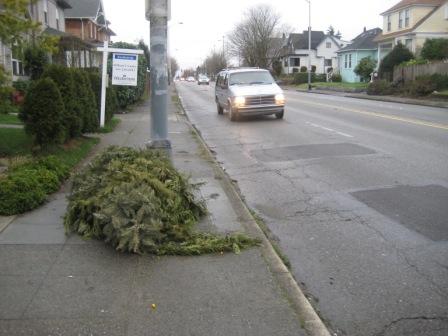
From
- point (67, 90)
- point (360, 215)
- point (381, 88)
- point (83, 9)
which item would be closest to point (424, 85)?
point (381, 88)

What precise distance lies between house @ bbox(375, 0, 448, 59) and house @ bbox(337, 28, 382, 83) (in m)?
8.38

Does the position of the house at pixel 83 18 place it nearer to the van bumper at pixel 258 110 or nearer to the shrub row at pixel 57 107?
the van bumper at pixel 258 110

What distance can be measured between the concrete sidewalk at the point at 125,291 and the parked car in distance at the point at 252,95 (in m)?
14.2

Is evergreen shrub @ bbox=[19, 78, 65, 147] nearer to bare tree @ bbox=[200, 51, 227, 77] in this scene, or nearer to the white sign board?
the white sign board

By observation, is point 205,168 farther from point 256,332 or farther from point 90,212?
point 256,332

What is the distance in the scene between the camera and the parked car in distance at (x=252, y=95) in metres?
20.1

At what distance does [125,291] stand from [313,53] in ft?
316

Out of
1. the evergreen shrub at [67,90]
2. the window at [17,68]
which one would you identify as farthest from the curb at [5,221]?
the window at [17,68]

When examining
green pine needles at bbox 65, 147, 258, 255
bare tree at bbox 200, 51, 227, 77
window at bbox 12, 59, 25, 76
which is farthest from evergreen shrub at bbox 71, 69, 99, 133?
bare tree at bbox 200, 51, 227, 77

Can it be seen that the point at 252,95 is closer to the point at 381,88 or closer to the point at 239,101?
the point at 239,101

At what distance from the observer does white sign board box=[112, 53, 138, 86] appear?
18.5 metres

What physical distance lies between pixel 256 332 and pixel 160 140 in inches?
181

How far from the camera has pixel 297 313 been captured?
4102 mm

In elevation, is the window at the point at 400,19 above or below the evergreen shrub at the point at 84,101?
above
